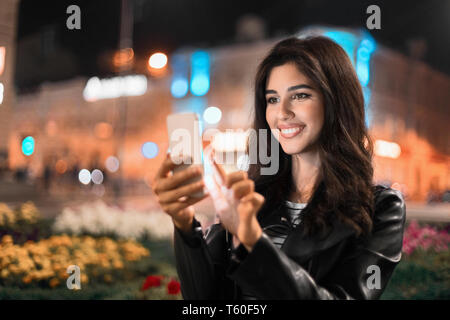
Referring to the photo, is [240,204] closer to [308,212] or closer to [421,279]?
[308,212]

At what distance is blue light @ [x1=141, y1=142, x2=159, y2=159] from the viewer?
34750mm

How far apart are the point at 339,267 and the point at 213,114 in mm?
29149

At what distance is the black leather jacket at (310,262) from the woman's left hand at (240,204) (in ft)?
0.16

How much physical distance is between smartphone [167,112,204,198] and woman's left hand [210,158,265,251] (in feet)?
0.23

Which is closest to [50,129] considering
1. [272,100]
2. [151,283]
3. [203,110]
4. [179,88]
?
[179,88]

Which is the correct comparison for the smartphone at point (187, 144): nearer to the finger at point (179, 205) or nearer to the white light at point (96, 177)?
the finger at point (179, 205)

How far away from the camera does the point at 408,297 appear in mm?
4289

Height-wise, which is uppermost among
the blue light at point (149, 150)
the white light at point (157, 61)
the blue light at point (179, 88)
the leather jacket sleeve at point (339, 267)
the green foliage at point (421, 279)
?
the blue light at point (179, 88)

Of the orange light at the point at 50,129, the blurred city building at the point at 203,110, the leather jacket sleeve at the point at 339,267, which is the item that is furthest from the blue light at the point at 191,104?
the leather jacket sleeve at the point at 339,267

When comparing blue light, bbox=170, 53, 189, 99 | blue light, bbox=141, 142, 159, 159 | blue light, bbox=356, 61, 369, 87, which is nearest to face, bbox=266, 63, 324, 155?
blue light, bbox=356, 61, 369, 87

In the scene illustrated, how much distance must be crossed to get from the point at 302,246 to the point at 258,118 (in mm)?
717

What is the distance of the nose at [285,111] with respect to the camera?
1.66 metres

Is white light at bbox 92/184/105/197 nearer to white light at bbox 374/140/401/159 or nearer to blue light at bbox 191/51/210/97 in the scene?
blue light at bbox 191/51/210/97
